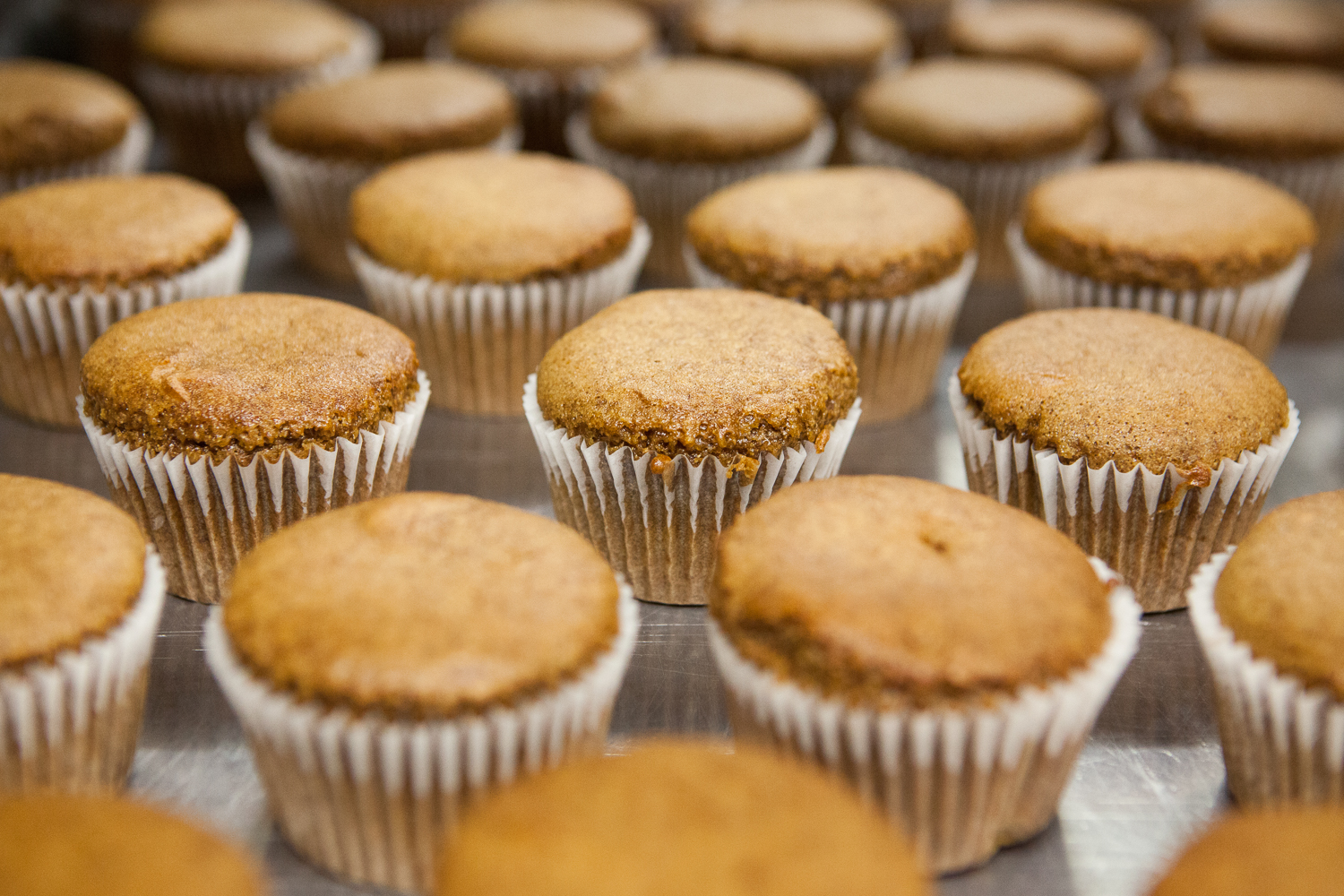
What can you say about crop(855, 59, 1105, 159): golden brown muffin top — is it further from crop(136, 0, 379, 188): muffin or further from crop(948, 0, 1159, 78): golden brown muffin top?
crop(136, 0, 379, 188): muffin

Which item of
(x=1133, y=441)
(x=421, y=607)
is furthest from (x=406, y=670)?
(x=1133, y=441)

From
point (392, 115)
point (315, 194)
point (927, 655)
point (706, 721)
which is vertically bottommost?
point (706, 721)

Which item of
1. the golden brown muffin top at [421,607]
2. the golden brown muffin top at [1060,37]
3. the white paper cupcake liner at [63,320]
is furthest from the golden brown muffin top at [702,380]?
the golden brown muffin top at [1060,37]

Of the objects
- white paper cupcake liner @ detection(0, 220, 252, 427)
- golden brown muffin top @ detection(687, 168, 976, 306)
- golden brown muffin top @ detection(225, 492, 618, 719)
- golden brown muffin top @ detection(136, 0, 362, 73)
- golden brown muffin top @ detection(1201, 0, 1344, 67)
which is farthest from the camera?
golden brown muffin top @ detection(1201, 0, 1344, 67)

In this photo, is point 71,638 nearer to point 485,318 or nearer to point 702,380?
point 702,380

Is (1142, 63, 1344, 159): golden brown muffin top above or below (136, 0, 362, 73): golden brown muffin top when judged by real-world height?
above

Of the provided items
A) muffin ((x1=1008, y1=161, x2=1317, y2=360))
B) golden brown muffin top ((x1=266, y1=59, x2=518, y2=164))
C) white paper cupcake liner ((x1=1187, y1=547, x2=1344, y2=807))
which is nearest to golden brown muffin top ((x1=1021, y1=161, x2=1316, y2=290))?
muffin ((x1=1008, y1=161, x2=1317, y2=360))

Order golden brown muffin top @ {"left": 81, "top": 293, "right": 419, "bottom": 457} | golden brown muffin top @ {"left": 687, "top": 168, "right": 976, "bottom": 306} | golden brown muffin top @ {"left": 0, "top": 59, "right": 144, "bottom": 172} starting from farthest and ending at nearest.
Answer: golden brown muffin top @ {"left": 0, "top": 59, "right": 144, "bottom": 172} < golden brown muffin top @ {"left": 687, "top": 168, "right": 976, "bottom": 306} < golden brown muffin top @ {"left": 81, "top": 293, "right": 419, "bottom": 457}

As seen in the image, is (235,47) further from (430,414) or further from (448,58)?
(430,414)


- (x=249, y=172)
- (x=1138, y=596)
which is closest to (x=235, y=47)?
(x=249, y=172)
